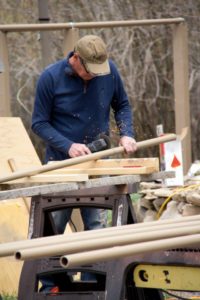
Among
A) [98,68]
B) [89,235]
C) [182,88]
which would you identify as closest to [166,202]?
[98,68]

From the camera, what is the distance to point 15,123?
9.75 meters

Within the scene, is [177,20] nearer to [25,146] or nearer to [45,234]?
[25,146]

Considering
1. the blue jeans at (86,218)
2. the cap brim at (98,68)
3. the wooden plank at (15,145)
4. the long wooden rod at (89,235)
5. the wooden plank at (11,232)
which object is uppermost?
the cap brim at (98,68)

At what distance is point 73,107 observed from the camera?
8.73 metres

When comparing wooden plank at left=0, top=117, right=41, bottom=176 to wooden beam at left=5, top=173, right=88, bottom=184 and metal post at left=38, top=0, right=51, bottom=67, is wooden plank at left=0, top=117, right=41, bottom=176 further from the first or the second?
metal post at left=38, top=0, right=51, bottom=67

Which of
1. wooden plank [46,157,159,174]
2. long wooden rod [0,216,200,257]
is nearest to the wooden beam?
wooden plank [46,157,159,174]

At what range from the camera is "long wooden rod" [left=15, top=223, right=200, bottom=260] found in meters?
4.59

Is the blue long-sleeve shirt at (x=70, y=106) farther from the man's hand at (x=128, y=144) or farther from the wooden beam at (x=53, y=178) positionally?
the wooden beam at (x=53, y=178)

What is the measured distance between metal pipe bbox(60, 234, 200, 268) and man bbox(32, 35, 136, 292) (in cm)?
361

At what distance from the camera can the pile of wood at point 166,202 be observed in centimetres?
980

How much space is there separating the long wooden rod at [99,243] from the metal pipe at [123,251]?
7 cm

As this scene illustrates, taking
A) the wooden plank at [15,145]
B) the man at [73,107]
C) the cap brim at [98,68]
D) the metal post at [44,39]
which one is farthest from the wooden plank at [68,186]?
the metal post at [44,39]

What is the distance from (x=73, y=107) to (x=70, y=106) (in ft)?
0.09

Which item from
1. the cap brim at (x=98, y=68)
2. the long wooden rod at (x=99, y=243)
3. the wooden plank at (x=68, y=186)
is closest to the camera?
the long wooden rod at (x=99, y=243)
